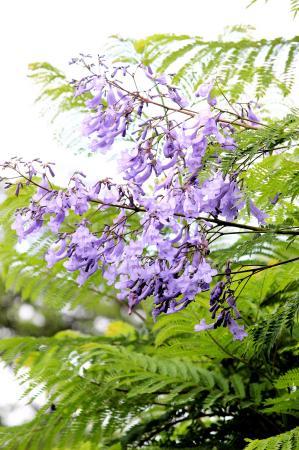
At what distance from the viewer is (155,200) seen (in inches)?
63.0

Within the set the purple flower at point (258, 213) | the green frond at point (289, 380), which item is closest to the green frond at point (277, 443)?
the green frond at point (289, 380)

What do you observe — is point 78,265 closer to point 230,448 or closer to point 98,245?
point 98,245

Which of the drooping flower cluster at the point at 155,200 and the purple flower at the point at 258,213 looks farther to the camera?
the purple flower at the point at 258,213

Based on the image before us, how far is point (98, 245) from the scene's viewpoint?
1684 mm

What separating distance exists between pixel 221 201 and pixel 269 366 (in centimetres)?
85

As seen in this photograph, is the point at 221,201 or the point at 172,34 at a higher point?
the point at 172,34

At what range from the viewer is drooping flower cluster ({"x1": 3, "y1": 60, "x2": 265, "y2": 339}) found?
1.58m

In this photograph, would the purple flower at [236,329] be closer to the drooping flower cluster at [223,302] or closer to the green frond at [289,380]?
the drooping flower cluster at [223,302]

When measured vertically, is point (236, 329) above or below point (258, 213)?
below

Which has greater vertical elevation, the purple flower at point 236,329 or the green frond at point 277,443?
the purple flower at point 236,329

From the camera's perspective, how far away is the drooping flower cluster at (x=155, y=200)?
1579mm

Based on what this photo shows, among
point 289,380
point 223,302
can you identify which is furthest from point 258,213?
point 289,380

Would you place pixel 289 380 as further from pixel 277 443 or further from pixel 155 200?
pixel 155 200

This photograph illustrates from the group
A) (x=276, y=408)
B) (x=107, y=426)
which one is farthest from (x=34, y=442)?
(x=276, y=408)
